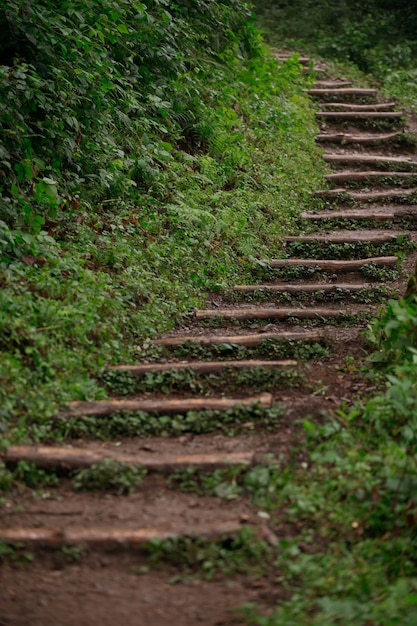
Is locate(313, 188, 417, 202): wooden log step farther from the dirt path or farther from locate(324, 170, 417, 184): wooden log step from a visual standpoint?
the dirt path

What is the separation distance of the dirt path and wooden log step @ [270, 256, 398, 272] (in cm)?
1

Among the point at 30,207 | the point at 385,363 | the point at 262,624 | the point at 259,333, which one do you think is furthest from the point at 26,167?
the point at 262,624

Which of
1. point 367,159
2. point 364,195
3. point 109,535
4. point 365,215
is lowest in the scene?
point 109,535

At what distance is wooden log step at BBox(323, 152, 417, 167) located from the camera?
10086 millimetres

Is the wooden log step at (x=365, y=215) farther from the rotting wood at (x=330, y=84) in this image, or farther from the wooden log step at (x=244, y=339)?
the rotting wood at (x=330, y=84)

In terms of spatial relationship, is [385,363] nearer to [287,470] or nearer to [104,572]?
[287,470]

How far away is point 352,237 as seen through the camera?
8188 millimetres

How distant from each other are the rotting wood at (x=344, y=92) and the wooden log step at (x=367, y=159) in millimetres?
2054

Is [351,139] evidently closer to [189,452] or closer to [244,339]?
[244,339]

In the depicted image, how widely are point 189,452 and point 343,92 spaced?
899 cm

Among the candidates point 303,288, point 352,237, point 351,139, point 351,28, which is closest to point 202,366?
point 303,288

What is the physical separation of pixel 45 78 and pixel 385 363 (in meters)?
4.06

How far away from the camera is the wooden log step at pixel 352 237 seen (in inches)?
320

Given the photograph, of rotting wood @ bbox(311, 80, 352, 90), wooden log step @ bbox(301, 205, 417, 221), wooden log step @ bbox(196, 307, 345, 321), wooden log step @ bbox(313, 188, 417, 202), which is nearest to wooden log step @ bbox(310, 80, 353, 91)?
rotting wood @ bbox(311, 80, 352, 90)
